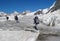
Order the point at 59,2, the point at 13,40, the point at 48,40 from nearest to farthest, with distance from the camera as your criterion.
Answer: the point at 13,40 → the point at 48,40 → the point at 59,2

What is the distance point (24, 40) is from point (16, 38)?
0.90 meters

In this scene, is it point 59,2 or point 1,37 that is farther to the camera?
point 59,2

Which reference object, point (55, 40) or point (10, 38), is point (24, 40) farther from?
point (55, 40)

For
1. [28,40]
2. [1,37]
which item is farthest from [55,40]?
[1,37]

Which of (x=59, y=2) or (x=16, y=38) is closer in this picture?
(x=16, y=38)

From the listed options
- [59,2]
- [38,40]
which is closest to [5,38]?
[38,40]

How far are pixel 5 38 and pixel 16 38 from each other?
36.6 inches

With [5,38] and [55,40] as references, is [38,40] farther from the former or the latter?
[5,38]

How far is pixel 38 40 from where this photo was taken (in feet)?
50.4

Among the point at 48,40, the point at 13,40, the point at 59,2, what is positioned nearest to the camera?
the point at 13,40

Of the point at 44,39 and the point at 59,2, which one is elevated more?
the point at 59,2

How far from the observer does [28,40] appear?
579 inches

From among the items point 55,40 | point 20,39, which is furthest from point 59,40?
point 20,39

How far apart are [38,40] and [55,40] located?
1.46 meters
